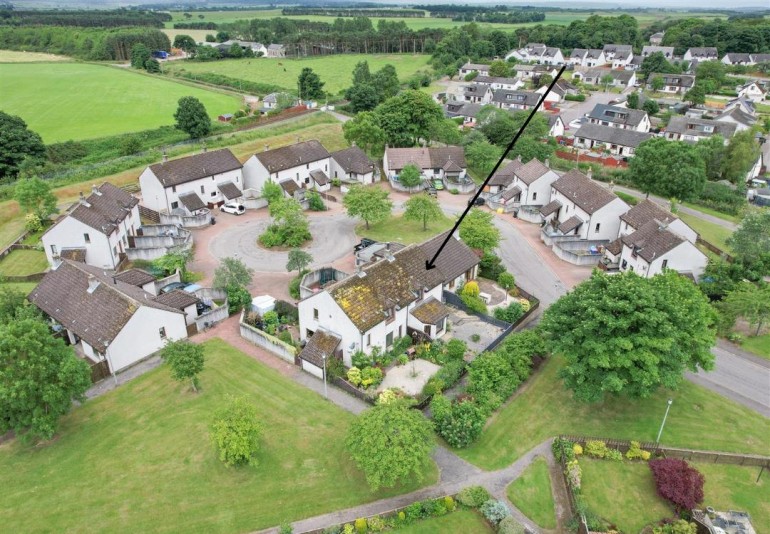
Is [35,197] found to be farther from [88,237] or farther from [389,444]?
[389,444]

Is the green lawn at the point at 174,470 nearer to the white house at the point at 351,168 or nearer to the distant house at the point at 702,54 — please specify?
the white house at the point at 351,168

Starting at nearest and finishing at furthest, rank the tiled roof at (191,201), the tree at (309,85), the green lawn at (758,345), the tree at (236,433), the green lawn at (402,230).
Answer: the tree at (236,433), the green lawn at (758,345), the green lawn at (402,230), the tiled roof at (191,201), the tree at (309,85)

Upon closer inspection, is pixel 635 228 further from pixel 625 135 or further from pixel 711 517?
pixel 625 135

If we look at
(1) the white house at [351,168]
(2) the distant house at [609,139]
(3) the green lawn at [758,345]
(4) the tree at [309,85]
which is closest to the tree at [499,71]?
(4) the tree at [309,85]

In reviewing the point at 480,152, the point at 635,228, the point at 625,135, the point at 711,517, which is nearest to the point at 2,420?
the point at 711,517

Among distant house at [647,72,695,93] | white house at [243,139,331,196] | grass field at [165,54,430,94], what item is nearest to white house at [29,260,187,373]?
white house at [243,139,331,196]

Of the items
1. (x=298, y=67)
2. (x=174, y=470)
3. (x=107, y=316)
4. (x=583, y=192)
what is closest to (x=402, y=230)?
(x=583, y=192)

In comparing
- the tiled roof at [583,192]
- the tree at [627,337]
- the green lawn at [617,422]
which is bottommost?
the green lawn at [617,422]
